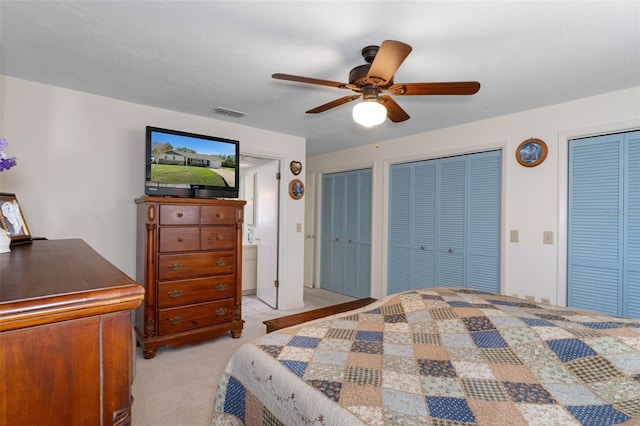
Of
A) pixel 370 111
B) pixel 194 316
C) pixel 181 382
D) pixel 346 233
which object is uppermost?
pixel 370 111

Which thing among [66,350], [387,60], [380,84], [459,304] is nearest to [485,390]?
[459,304]

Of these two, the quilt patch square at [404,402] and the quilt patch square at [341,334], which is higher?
the quilt patch square at [341,334]

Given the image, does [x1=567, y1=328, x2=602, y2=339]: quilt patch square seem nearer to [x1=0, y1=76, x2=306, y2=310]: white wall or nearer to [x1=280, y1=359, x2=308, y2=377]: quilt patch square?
[x1=280, y1=359, x2=308, y2=377]: quilt patch square

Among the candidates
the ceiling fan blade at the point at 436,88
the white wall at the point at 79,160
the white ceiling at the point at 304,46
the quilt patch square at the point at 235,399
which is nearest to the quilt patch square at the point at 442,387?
the quilt patch square at the point at 235,399

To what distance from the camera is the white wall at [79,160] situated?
2.55m

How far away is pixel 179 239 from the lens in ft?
9.50

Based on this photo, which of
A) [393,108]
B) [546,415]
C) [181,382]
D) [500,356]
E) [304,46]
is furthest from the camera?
[181,382]

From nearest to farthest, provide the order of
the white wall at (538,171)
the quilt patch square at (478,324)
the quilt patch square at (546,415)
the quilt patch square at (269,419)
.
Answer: the quilt patch square at (546,415)
the quilt patch square at (269,419)
the quilt patch square at (478,324)
the white wall at (538,171)

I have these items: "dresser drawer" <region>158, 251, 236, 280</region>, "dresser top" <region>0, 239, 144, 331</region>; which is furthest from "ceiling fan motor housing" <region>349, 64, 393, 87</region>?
"dresser drawer" <region>158, 251, 236, 280</region>

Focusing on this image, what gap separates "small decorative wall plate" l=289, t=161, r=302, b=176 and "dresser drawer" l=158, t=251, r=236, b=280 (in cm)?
148

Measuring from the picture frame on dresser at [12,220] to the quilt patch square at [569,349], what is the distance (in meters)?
2.21

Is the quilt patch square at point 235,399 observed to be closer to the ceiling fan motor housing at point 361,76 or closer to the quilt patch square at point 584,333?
the quilt patch square at point 584,333

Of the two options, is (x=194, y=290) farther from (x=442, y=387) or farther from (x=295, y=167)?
(x=442, y=387)

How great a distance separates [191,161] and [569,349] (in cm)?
304
